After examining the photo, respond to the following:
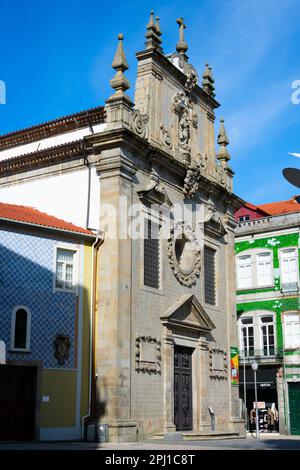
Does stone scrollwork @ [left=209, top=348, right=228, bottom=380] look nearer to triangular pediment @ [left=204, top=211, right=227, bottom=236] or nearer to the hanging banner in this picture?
the hanging banner

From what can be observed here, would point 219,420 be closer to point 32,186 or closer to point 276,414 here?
point 276,414

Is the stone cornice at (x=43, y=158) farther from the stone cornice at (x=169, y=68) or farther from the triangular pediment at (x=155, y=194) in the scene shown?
the stone cornice at (x=169, y=68)

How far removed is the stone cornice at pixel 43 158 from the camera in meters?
26.2

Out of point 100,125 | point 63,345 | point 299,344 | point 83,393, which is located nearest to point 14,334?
point 63,345

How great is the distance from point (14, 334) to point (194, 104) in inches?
589

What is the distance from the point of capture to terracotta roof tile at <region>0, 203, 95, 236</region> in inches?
894

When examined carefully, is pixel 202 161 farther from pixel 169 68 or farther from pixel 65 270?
pixel 65 270

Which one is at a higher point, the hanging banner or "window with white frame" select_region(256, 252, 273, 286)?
"window with white frame" select_region(256, 252, 273, 286)

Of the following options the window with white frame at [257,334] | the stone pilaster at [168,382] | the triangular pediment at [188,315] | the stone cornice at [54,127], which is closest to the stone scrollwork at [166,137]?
the stone cornice at [54,127]

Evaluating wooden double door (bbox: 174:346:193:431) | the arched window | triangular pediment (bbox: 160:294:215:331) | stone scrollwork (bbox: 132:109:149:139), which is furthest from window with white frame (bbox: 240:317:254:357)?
the arched window

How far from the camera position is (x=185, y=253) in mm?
29156

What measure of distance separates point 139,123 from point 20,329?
928 cm

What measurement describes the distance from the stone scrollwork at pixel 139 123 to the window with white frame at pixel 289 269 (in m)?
16.1

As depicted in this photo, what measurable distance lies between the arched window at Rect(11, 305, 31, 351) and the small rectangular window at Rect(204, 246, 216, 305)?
10755 mm
